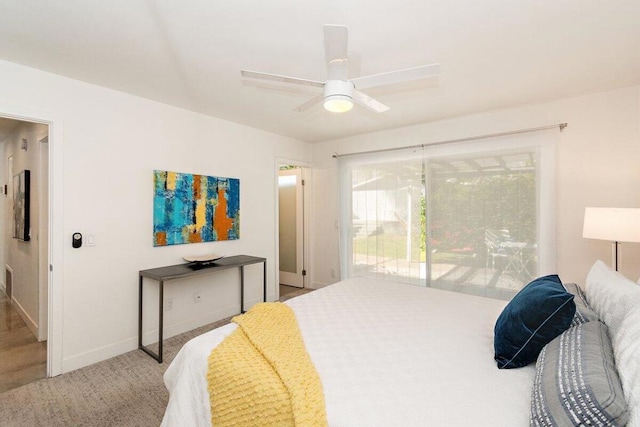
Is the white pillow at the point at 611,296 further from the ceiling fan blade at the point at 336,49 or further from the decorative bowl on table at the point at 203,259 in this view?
the decorative bowl on table at the point at 203,259

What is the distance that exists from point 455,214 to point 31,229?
478 centimetres

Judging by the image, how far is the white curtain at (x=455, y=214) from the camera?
3.24m

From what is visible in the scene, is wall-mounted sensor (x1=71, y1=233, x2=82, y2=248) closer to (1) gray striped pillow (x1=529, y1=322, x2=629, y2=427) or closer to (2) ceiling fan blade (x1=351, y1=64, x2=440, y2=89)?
(2) ceiling fan blade (x1=351, y1=64, x2=440, y2=89)

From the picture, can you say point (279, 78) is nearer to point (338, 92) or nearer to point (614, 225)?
point (338, 92)

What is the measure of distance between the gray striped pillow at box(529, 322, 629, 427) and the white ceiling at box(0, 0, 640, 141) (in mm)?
1704

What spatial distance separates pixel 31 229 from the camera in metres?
3.45

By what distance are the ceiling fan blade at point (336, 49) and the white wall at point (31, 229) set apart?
288 centimetres

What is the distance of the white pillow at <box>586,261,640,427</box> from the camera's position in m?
0.89

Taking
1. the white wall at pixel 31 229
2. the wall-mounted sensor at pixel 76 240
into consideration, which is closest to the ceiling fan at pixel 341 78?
the wall-mounted sensor at pixel 76 240

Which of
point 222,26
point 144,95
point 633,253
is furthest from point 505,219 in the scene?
point 144,95

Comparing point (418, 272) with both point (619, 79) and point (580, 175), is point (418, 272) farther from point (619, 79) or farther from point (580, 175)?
point (619, 79)

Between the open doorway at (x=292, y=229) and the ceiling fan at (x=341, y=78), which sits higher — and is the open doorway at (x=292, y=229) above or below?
below

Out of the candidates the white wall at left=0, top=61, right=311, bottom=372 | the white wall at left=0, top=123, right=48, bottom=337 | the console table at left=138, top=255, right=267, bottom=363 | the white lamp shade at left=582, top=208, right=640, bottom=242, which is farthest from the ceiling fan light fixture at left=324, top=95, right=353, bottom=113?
the white wall at left=0, top=123, right=48, bottom=337

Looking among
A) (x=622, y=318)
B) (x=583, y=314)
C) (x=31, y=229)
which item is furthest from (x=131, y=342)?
(x=622, y=318)
